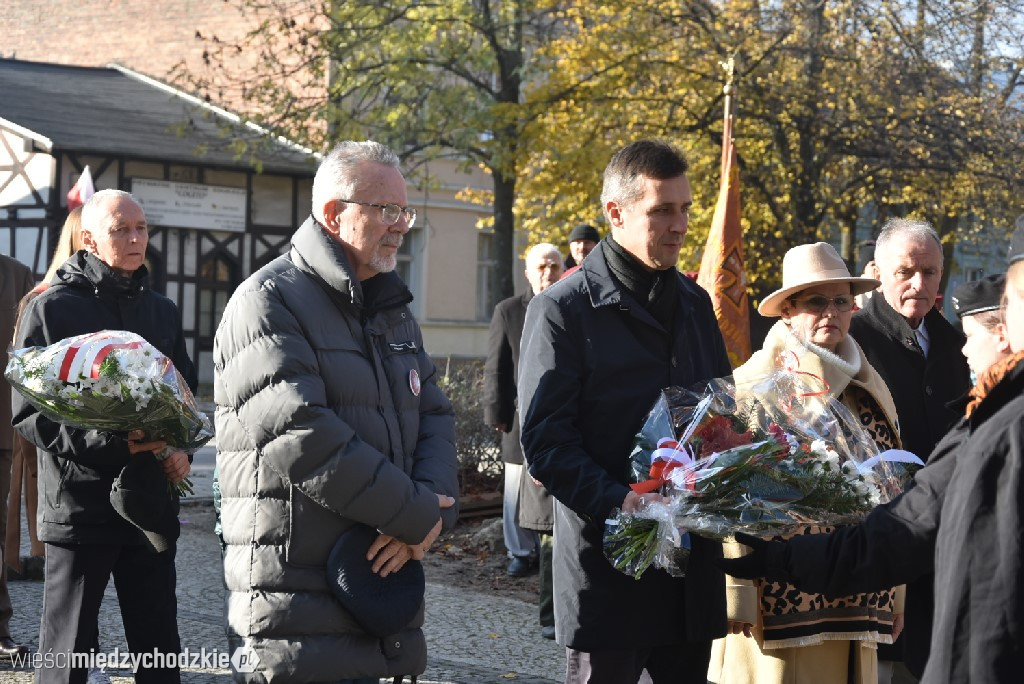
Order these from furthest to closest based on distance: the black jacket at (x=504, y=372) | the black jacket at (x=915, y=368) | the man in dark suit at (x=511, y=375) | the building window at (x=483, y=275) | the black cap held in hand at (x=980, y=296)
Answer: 1. the building window at (x=483, y=275)
2. the black jacket at (x=504, y=372)
3. the man in dark suit at (x=511, y=375)
4. the black jacket at (x=915, y=368)
5. the black cap held in hand at (x=980, y=296)

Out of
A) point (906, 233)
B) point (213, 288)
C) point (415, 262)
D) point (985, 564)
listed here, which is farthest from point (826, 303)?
point (415, 262)

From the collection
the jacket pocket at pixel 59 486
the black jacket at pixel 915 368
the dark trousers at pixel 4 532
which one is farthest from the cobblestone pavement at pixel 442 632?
the black jacket at pixel 915 368

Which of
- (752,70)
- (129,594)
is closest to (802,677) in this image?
(129,594)

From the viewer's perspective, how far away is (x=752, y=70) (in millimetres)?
19047

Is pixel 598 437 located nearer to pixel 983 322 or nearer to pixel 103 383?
pixel 983 322

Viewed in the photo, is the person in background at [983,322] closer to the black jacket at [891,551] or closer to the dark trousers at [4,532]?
the black jacket at [891,551]

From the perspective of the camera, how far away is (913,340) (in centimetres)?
547

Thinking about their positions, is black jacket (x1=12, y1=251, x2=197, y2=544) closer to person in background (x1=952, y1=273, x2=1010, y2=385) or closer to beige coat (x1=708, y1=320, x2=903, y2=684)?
beige coat (x1=708, y1=320, x2=903, y2=684)

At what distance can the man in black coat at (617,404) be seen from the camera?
12.6 ft

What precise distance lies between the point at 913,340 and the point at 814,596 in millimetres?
1589

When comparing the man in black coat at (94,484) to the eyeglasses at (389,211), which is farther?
the man in black coat at (94,484)

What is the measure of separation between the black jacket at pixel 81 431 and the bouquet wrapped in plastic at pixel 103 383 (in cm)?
17

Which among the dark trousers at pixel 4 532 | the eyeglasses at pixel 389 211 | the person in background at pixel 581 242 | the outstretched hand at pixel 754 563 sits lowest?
the dark trousers at pixel 4 532

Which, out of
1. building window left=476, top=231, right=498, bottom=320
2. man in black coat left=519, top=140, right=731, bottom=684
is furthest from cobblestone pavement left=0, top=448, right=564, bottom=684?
building window left=476, top=231, right=498, bottom=320
